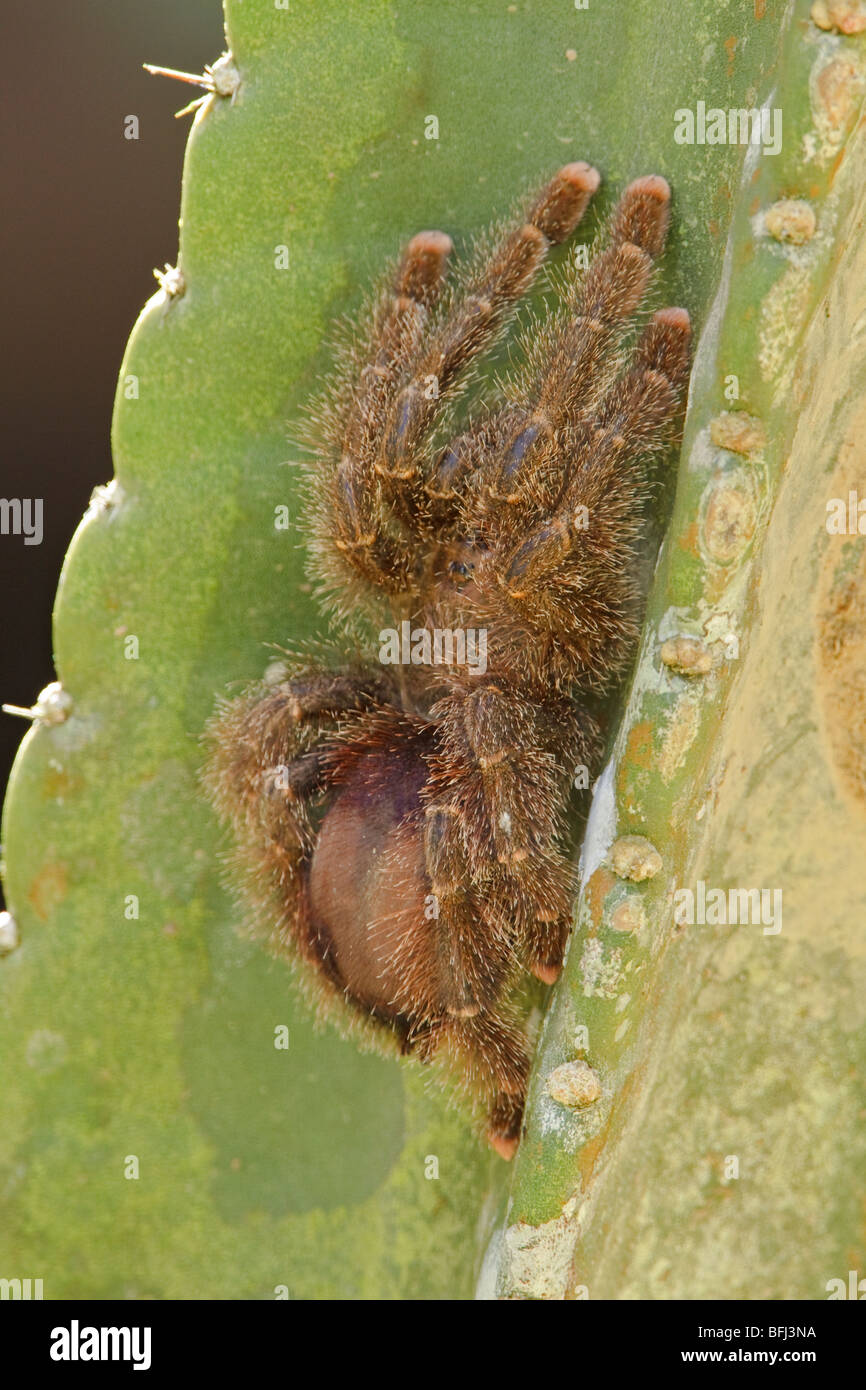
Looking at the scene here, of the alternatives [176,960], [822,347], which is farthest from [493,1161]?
[822,347]

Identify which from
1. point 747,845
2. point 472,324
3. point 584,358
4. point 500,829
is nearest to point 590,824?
point 500,829

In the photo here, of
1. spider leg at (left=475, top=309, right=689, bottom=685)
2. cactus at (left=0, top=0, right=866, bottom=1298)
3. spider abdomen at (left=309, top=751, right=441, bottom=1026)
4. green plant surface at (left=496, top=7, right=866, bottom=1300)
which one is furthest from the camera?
spider abdomen at (left=309, top=751, right=441, bottom=1026)

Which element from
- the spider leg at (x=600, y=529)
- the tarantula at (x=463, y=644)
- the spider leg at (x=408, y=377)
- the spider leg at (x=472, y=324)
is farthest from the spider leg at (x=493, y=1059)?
the spider leg at (x=472, y=324)

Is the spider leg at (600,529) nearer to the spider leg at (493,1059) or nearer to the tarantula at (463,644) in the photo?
the tarantula at (463,644)

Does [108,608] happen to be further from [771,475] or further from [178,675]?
[771,475]

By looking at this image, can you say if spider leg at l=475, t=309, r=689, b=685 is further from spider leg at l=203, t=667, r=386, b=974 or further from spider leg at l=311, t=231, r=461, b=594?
spider leg at l=203, t=667, r=386, b=974

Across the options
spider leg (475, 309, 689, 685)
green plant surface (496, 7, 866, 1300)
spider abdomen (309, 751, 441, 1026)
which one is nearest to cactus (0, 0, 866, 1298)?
green plant surface (496, 7, 866, 1300)
